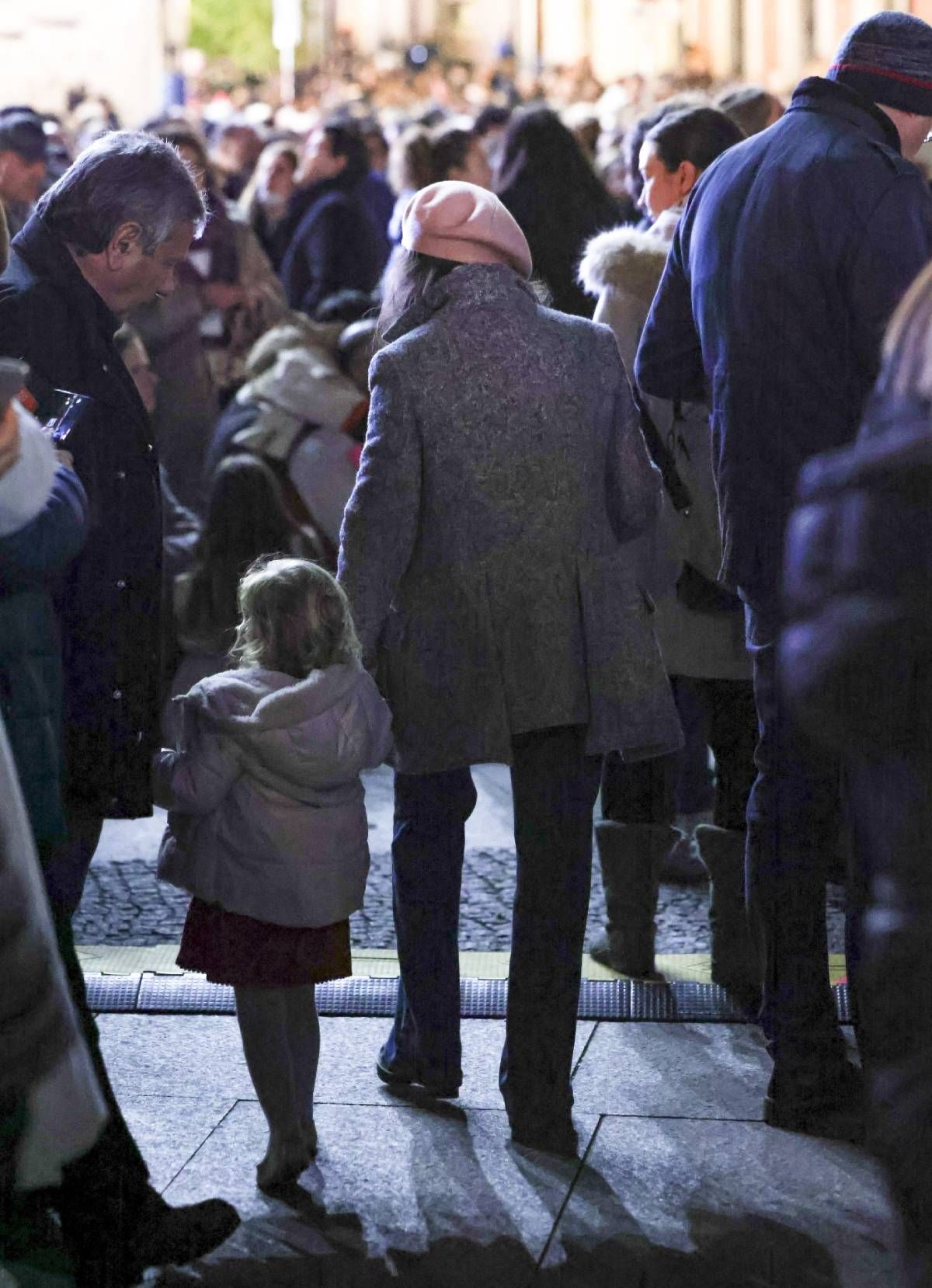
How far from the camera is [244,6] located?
87.0 metres

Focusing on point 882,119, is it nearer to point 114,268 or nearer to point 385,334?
point 385,334

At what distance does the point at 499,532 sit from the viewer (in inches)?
175

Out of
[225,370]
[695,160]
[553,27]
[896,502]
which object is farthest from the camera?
[553,27]

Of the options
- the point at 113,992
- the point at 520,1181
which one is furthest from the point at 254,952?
the point at 113,992

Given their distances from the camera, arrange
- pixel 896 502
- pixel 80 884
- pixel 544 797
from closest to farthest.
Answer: pixel 896 502
pixel 80 884
pixel 544 797

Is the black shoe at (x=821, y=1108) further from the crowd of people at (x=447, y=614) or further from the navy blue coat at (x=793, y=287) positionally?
the navy blue coat at (x=793, y=287)

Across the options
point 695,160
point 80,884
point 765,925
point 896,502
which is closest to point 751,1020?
point 765,925

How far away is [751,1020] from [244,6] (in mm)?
86199

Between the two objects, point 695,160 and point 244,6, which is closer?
point 695,160

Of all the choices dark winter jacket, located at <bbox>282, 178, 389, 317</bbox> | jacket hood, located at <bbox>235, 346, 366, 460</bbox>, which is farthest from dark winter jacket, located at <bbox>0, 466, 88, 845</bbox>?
dark winter jacket, located at <bbox>282, 178, 389, 317</bbox>

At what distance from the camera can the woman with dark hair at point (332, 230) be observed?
1059cm

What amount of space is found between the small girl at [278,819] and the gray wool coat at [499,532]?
0.68 feet

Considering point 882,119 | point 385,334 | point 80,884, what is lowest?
point 80,884

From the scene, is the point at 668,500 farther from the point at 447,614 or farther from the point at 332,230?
the point at 332,230
